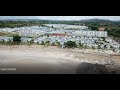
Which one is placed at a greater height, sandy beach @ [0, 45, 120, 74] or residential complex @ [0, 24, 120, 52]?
residential complex @ [0, 24, 120, 52]

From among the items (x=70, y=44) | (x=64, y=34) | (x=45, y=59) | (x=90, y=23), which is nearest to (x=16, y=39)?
(x=45, y=59)

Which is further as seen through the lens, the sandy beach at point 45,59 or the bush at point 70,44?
the bush at point 70,44

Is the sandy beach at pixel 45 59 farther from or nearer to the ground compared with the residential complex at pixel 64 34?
nearer to the ground

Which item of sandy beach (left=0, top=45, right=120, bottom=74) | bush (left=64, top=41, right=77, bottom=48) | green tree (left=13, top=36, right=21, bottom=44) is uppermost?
green tree (left=13, top=36, right=21, bottom=44)

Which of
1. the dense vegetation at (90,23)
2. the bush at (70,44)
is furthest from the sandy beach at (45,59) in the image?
the dense vegetation at (90,23)

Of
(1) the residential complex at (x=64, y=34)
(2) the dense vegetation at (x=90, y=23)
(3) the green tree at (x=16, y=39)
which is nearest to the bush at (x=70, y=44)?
(1) the residential complex at (x=64, y=34)

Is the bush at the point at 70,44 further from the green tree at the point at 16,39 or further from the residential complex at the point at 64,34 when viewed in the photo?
the green tree at the point at 16,39

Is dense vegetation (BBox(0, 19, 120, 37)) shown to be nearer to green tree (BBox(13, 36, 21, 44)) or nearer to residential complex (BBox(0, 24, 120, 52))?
residential complex (BBox(0, 24, 120, 52))

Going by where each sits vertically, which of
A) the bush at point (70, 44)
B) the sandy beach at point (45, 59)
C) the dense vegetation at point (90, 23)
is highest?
the dense vegetation at point (90, 23)

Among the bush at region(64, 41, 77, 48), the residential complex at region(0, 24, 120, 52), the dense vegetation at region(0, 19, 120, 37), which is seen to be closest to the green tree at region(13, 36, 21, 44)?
the residential complex at region(0, 24, 120, 52)
